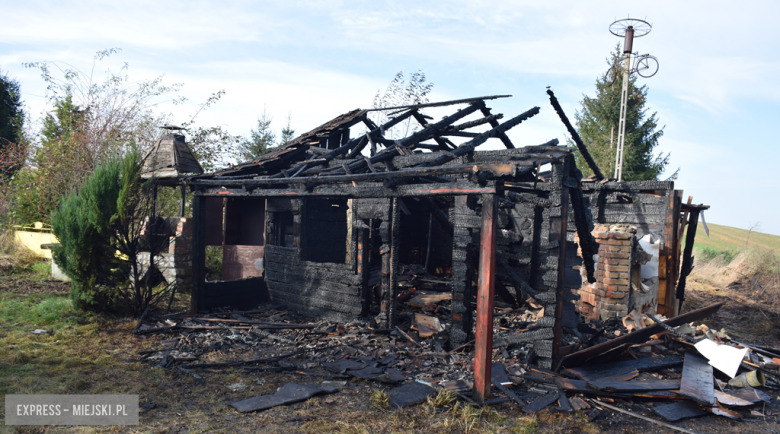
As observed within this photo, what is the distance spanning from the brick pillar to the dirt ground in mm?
2437

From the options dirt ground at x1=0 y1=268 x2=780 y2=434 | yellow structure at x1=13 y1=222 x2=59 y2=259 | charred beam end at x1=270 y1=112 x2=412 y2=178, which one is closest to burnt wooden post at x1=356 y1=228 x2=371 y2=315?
charred beam end at x1=270 y1=112 x2=412 y2=178

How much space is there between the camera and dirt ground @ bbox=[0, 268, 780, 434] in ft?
15.4

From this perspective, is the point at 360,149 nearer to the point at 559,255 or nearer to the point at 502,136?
the point at 502,136

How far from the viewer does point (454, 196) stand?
7641mm

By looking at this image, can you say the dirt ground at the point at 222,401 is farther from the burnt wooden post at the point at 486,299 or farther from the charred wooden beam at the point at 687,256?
the charred wooden beam at the point at 687,256

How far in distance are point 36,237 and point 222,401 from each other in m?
13.5

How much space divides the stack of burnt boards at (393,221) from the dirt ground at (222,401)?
4.70ft

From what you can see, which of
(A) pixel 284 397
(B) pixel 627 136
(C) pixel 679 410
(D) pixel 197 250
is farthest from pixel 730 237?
A: (A) pixel 284 397

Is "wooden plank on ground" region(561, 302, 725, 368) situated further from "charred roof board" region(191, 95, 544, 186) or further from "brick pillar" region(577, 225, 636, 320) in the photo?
"charred roof board" region(191, 95, 544, 186)

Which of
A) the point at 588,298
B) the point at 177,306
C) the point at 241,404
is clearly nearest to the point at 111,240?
the point at 177,306

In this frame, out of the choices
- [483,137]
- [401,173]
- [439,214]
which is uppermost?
[483,137]

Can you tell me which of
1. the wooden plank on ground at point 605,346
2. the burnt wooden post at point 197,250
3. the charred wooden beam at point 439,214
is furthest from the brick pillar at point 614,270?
the burnt wooden post at point 197,250

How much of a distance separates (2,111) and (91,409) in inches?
1000

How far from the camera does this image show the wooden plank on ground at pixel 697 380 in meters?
5.33
